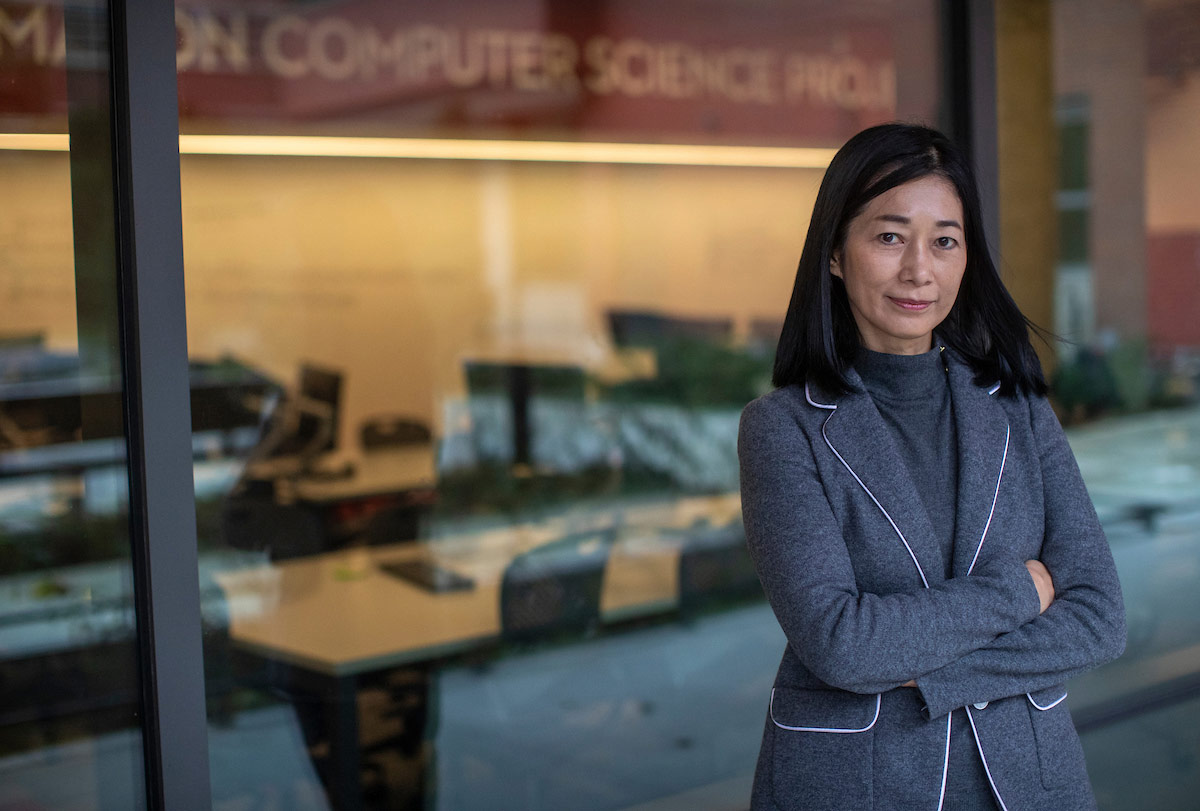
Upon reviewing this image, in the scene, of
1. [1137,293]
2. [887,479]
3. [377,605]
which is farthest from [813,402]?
[1137,293]

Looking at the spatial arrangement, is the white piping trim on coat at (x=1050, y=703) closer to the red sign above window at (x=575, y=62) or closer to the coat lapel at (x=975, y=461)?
the coat lapel at (x=975, y=461)

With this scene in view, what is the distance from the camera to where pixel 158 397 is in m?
1.69

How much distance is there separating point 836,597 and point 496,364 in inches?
309

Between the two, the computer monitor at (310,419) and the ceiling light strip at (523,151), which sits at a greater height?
the ceiling light strip at (523,151)

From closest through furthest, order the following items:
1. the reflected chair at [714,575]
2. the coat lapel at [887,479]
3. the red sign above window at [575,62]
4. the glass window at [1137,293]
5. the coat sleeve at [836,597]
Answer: the coat sleeve at [836,597], the coat lapel at [887,479], the glass window at [1137,293], the reflected chair at [714,575], the red sign above window at [575,62]

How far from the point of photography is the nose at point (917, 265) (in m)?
1.46

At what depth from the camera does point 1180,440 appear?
4.71 m

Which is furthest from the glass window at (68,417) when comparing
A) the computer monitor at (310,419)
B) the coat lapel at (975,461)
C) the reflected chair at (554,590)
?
the computer monitor at (310,419)

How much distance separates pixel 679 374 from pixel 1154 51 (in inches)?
168

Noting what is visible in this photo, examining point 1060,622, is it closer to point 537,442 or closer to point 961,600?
point 961,600

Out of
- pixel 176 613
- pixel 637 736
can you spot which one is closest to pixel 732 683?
pixel 637 736

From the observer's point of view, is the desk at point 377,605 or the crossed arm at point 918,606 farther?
the desk at point 377,605

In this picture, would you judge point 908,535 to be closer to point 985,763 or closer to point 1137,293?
point 985,763

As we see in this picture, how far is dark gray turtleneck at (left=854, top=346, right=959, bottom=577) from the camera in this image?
153 cm
